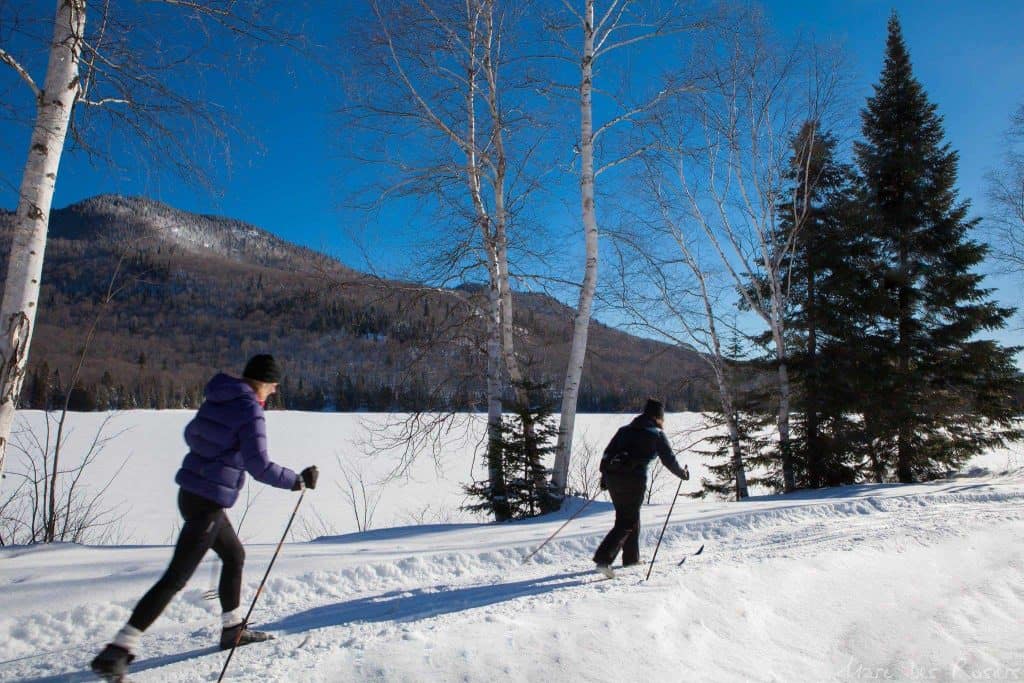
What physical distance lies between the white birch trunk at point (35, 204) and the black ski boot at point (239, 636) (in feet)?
6.63

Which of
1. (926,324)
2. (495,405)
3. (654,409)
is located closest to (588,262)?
(495,405)

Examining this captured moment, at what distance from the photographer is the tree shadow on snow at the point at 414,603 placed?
144 inches

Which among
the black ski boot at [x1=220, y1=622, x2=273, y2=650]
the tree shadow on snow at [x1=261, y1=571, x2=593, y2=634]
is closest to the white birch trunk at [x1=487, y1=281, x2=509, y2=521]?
the tree shadow on snow at [x1=261, y1=571, x2=593, y2=634]

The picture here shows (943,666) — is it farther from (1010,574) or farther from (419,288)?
(419,288)

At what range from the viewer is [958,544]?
17.2 ft

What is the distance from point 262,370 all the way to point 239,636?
143 cm

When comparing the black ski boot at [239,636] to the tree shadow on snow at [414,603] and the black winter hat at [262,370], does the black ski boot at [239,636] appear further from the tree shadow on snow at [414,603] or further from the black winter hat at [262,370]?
the black winter hat at [262,370]

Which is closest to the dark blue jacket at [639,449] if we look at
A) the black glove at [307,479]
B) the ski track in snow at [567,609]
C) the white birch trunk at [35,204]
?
the ski track in snow at [567,609]

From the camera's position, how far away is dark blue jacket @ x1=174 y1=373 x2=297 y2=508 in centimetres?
273

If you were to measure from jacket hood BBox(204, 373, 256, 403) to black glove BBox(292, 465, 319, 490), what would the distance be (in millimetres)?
474

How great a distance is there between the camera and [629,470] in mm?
4672

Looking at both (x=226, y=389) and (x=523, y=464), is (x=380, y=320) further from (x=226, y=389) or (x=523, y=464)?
(x=226, y=389)

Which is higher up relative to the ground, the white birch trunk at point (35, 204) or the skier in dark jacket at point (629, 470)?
the white birch trunk at point (35, 204)

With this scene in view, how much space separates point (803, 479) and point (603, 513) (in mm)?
6539
